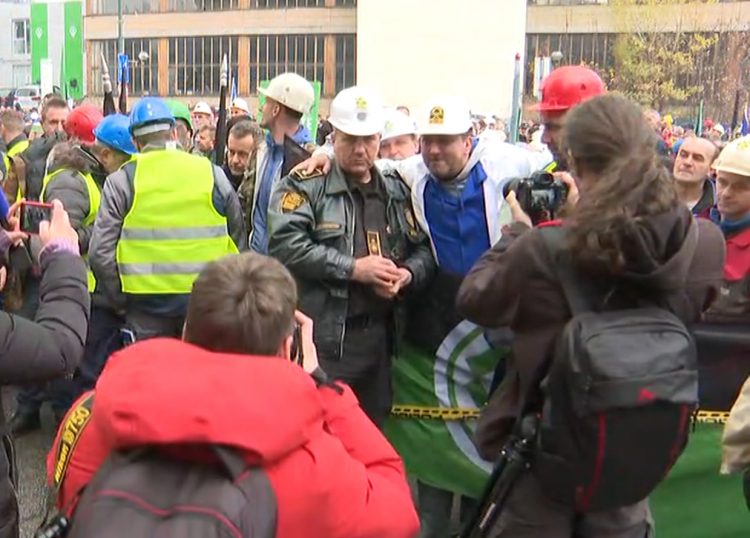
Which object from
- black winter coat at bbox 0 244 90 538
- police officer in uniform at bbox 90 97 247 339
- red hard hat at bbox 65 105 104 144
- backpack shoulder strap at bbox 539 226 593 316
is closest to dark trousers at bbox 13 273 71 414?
police officer in uniform at bbox 90 97 247 339

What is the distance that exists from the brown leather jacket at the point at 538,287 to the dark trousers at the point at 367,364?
1.25 meters

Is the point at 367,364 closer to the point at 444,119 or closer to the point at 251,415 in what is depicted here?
the point at 444,119

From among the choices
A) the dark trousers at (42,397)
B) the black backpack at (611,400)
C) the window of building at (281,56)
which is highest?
the window of building at (281,56)

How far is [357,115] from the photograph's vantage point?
415cm

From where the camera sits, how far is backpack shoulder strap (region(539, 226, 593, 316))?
102 inches

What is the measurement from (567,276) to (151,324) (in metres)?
2.84

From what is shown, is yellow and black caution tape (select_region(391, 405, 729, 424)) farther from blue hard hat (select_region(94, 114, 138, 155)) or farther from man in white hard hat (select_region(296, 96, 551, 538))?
blue hard hat (select_region(94, 114, 138, 155))

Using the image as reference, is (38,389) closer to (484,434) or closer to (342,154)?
(342,154)

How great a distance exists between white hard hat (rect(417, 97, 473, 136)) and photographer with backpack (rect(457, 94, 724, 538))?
55.9 inches

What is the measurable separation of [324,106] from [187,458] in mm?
58092

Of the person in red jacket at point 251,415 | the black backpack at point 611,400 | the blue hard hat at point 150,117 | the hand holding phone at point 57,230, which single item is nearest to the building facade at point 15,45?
the blue hard hat at point 150,117

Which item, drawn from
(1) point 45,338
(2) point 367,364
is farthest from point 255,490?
(2) point 367,364

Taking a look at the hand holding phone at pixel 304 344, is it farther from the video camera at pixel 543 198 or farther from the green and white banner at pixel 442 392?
the green and white banner at pixel 442 392

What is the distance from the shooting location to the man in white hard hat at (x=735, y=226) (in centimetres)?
376
